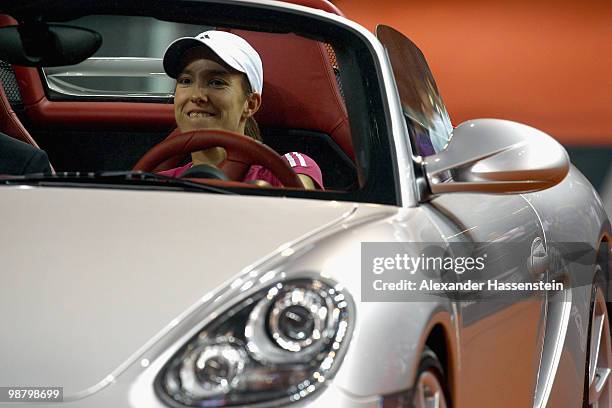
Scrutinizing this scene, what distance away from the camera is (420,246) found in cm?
253

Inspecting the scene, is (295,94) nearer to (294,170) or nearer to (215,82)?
(215,82)

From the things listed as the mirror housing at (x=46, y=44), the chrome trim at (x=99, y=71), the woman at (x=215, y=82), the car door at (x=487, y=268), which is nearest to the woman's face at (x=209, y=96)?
the woman at (x=215, y=82)

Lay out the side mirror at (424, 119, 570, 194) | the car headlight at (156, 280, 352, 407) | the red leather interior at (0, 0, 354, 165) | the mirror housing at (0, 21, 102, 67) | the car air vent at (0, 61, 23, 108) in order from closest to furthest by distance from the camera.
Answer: the car headlight at (156, 280, 352, 407) < the side mirror at (424, 119, 570, 194) < the mirror housing at (0, 21, 102, 67) < the red leather interior at (0, 0, 354, 165) < the car air vent at (0, 61, 23, 108)

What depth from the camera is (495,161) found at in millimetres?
2744

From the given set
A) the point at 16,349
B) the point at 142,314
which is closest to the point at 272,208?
the point at 142,314

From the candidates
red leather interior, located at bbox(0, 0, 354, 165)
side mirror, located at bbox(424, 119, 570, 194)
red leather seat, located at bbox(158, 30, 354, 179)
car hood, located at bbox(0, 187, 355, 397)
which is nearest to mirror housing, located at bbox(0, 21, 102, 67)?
red leather interior, located at bbox(0, 0, 354, 165)

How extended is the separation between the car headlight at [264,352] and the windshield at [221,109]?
1.58 feet

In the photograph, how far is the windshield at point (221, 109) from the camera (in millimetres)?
2914

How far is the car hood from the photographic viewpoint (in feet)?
6.95

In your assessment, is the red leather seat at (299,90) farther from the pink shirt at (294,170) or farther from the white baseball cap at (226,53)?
the pink shirt at (294,170)

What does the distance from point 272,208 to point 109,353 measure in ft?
1.64

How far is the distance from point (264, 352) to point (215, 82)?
1392 millimetres

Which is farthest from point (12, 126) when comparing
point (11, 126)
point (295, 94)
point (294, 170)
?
point (294, 170)

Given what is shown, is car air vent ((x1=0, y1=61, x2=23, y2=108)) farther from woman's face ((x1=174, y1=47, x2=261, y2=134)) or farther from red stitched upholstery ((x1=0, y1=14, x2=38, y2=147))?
woman's face ((x1=174, y1=47, x2=261, y2=134))
